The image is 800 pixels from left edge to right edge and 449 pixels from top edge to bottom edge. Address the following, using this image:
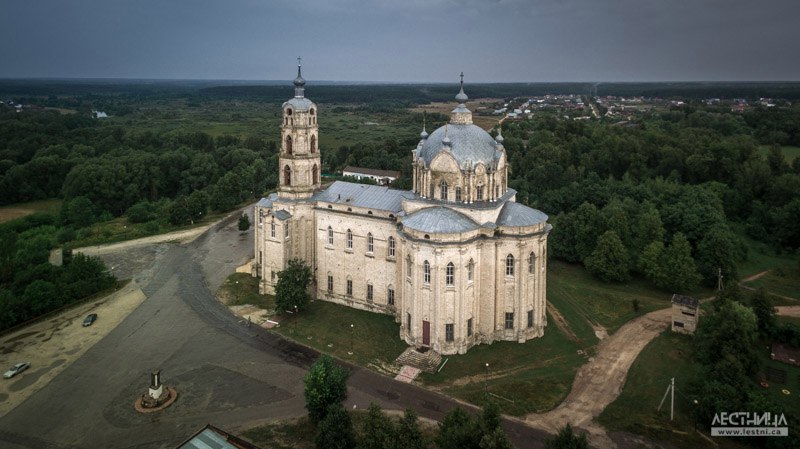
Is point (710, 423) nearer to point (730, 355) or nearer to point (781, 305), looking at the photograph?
point (730, 355)

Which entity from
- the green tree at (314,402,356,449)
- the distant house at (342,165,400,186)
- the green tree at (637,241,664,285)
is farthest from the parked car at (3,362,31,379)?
the distant house at (342,165,400,186)

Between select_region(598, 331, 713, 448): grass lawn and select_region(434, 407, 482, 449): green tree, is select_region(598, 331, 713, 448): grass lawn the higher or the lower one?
the lower one

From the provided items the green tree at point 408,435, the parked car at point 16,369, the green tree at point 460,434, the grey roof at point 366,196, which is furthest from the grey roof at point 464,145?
the parked car at point 16,369

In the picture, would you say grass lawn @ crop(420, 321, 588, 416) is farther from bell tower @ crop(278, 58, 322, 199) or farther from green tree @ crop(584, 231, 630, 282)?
bell tower @ crop(278, 58, 322, 199)

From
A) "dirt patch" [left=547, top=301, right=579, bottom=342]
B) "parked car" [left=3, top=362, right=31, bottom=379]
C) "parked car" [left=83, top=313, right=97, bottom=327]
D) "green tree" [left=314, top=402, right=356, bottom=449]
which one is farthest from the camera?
"parked car" [left=83, top=313, right=97, bottom=327]

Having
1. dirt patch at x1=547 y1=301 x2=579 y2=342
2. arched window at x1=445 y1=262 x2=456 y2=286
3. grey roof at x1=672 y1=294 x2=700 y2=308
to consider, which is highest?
arched window at x1=445 y1=262 x2=456 y2=286

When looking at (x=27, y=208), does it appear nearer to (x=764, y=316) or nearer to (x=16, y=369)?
(x=16, y=369)

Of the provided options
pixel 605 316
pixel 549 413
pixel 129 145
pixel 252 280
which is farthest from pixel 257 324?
pixel 129 145

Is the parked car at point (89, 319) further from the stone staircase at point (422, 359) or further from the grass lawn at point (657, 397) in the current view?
the grass lawn at point (657, 397)
